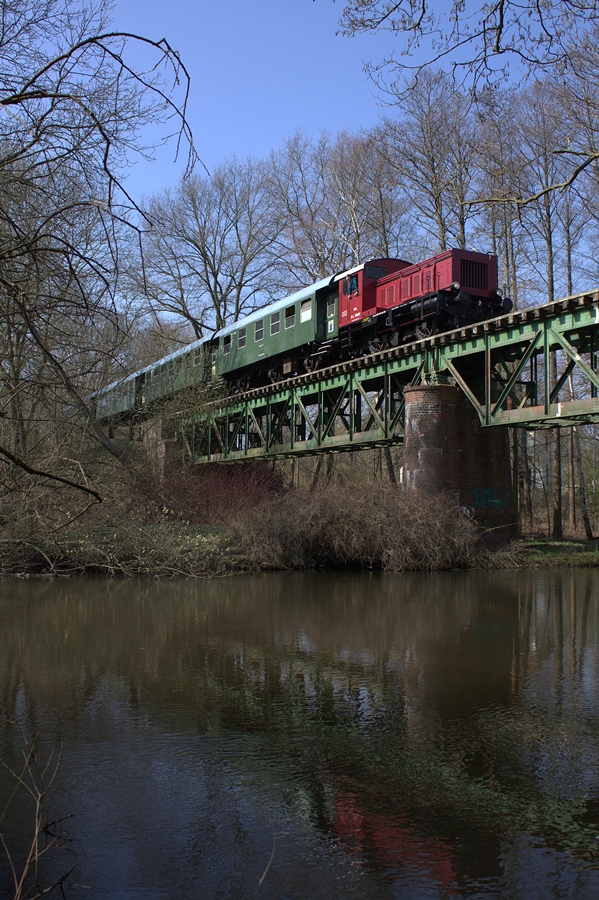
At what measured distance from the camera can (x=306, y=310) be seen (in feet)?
87.5

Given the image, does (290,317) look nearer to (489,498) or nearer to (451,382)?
(451,382)

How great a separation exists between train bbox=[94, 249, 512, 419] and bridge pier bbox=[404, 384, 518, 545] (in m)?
2.40

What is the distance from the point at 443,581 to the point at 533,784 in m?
12.2

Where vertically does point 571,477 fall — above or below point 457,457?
below

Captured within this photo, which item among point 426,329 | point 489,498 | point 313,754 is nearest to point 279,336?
point 426,329

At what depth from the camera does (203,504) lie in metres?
25.4

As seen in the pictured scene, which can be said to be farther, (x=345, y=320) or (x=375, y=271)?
(x=345, y=320)

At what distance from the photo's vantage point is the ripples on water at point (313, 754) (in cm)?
358

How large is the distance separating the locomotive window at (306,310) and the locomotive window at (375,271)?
109 inches

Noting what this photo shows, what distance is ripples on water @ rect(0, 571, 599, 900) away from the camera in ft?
11.8

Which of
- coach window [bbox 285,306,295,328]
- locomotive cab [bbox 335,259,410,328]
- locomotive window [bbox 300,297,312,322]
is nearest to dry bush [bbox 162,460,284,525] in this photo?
coach window [bbox 285,306,295,328]

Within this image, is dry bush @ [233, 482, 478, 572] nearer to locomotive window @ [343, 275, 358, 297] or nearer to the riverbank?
the riverbank

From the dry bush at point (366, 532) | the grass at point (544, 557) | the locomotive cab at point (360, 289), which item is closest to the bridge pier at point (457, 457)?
the dry bush at point (366, 532)

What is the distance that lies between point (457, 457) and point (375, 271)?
7277mm
